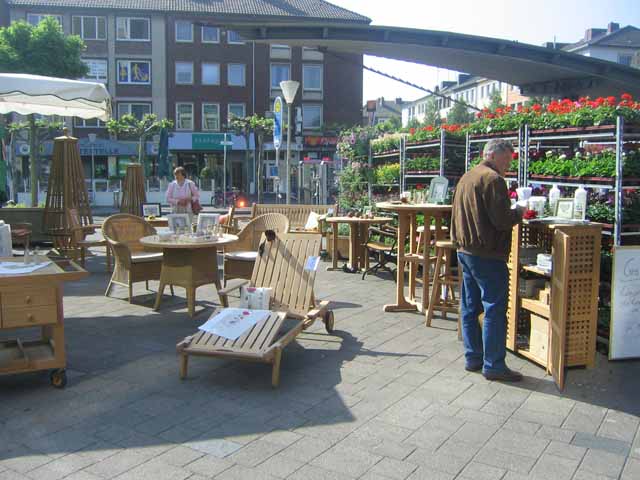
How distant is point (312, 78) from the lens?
41.7 metres

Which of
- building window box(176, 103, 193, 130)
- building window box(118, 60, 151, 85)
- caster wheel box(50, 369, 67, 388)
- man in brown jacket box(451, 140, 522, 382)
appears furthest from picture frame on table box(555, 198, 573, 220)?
building window box(118, 60, 151, 85)

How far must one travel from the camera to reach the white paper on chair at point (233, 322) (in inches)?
185

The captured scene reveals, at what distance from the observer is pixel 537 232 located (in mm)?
5637

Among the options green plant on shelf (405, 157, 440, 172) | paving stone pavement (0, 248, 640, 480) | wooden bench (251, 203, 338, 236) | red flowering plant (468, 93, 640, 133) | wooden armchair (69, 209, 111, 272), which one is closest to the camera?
paving stone pavement (0, 248, 640, 480)

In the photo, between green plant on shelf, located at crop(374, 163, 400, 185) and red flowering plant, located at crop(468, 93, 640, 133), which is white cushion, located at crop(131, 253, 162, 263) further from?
green plant on shelf, located at crop(374, 163, 400, 185)

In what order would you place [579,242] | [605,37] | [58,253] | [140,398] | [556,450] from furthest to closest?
[605,37] → [58,253] → [579,242] → [140,398] → [556,450]

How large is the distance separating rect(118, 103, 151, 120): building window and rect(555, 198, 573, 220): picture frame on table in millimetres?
37498

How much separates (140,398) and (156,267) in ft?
10.6

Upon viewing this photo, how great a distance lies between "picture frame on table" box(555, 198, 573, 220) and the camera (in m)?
5.04

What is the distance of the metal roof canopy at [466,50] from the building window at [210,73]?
34.7 metres

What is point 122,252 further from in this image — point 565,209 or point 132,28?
point 132,28

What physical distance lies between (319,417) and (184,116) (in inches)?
1513

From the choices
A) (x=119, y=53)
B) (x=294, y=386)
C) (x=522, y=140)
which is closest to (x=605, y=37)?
(x=119, y=53)

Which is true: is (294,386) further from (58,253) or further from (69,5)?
(69,5)
